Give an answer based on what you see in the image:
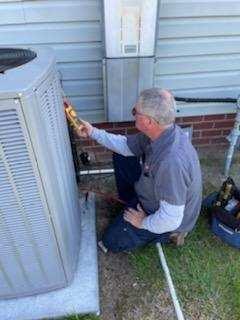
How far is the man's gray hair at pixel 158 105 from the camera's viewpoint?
78.5 inches

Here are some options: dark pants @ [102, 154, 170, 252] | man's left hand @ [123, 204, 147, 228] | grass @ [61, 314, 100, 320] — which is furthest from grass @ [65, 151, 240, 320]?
man's left hand @ [123, 204, 147, 228]

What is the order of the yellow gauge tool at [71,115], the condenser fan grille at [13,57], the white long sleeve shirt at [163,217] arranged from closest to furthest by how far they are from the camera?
the condenser fan grille at [13,57], the white long sleeve shirt at [163,217], the yellow gauge tool at [71,115]

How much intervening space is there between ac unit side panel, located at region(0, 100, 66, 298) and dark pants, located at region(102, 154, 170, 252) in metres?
0.46

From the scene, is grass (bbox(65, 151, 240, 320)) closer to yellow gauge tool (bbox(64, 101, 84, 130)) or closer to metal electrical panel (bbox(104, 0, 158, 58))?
yellow gauge tool (bbox(64, 101, 84, 130))

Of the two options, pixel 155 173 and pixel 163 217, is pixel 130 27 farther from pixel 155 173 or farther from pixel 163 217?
pixel 163 217

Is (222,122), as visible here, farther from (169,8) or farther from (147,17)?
(147,17)

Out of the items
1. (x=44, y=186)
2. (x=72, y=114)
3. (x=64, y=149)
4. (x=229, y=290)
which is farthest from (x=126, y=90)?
(x=229, y=290)

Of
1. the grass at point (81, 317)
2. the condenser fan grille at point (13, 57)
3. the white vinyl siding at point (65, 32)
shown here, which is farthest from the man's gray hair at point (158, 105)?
the grass at point (81, 317)

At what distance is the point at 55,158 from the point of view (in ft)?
5.98

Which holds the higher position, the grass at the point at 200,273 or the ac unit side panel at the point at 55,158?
the ac unit side panel at the point at 55,158

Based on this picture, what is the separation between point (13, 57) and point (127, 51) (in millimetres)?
784

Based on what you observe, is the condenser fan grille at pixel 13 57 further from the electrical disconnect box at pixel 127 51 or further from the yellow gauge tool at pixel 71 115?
the electrical disconnect box at pixel 127 51

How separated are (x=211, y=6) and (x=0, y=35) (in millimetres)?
1498

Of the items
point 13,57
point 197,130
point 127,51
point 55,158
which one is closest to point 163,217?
point 55,158
